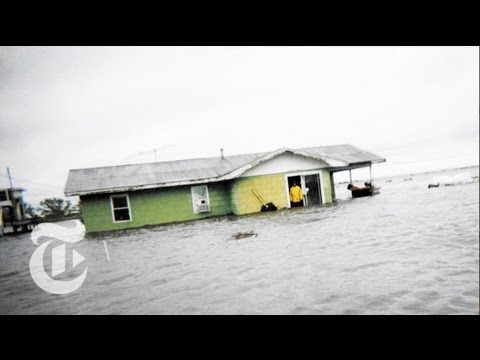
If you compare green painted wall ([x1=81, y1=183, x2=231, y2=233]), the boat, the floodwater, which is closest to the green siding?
the boat

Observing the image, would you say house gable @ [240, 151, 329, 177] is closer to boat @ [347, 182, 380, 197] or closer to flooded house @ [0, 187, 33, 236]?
boat @ [347, 182, 380, 197]

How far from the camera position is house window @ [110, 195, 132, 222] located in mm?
14242

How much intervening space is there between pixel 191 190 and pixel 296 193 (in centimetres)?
545

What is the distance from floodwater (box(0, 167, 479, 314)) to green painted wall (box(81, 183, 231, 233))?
6.68 meters

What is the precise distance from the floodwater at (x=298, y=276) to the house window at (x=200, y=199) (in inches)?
311

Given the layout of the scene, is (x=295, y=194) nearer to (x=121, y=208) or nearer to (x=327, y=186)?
(x=327, y=186)

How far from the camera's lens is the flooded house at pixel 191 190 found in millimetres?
13938

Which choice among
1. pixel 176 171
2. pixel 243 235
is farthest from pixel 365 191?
pixel 243 235

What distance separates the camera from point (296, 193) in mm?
14109

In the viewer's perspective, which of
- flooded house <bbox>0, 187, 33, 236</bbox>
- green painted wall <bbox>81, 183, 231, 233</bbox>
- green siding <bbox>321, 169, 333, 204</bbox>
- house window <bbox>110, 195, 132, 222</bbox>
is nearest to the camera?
green painted wall <bbox>81, 183, 231, 233</bbox>
